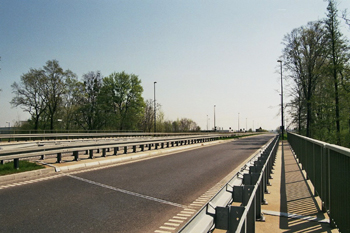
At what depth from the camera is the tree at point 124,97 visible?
62.3 metres

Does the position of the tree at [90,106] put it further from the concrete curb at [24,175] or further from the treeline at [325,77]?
the concrete curb at [24,175]

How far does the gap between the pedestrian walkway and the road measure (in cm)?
176

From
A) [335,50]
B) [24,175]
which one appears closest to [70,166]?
[24,175]

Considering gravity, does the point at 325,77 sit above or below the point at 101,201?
above

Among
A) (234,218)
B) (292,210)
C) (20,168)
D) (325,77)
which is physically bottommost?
(292,210)

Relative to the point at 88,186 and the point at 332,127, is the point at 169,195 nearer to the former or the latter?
the point at 88,186

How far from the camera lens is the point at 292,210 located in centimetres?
618

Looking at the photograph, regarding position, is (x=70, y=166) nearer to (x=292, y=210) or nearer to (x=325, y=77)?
(x=292, y=210)

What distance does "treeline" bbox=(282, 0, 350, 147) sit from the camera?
2492cm

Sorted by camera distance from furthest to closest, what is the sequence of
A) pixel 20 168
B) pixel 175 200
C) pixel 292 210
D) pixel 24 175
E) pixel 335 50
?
pixel 335 50 → pixel 20 168 → pixel 24 175 → pixel 175 200 → pixel 292 210

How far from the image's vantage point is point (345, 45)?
89.3 ft

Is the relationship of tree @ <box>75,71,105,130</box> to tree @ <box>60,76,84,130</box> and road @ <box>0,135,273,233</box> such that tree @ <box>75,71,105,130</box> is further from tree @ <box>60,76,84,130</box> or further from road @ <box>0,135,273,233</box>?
road @ <box>0,135,273,233</box>

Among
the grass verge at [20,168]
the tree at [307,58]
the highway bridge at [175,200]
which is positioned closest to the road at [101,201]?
the highway bridge at [175,200]

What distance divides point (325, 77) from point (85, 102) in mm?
46849
